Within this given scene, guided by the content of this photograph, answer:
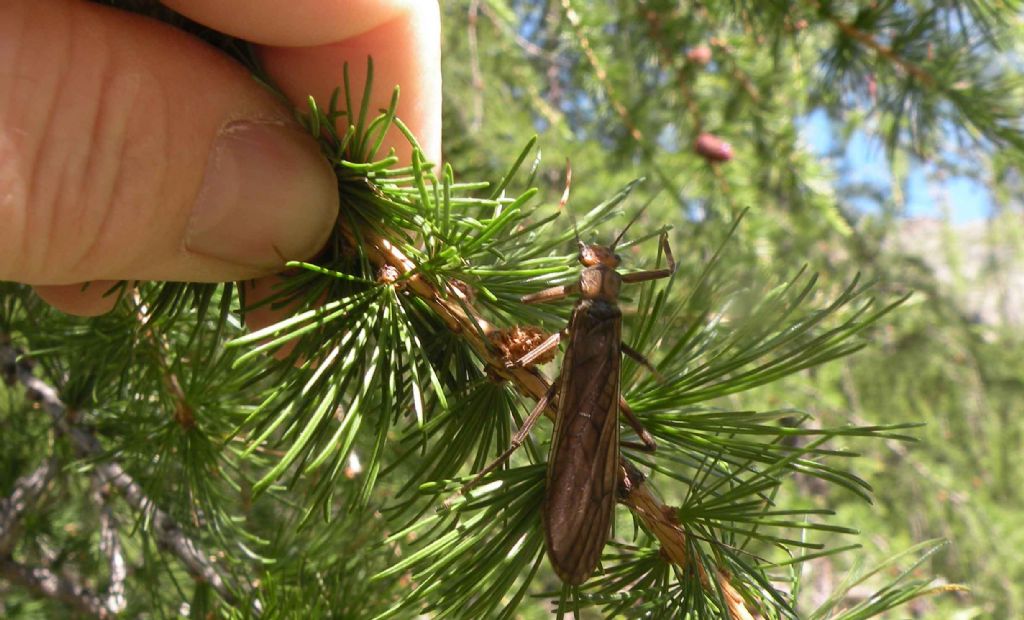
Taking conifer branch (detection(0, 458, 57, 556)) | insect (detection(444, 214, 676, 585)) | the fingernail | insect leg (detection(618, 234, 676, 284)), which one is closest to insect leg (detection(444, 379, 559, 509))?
insect (detection(444, 214, 676, 585))

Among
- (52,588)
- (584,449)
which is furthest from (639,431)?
(52,588)

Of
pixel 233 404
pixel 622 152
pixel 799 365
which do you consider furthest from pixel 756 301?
pixel 622 152

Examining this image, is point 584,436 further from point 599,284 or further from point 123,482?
point 123,482

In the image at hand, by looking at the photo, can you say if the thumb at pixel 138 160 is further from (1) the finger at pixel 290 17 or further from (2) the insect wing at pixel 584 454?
(2) the insect wing at pixel 584 454

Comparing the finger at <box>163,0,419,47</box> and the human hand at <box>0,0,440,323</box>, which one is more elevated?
the finger at <box>163,0,419,47</box>

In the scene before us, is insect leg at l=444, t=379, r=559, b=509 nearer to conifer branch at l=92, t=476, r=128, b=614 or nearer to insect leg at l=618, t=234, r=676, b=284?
insect leg at l=618, t=234, r=676, b=284

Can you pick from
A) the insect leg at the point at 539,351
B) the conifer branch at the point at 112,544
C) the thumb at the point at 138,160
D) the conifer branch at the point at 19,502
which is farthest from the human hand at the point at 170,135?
the conifer branch at the point at 19,502
